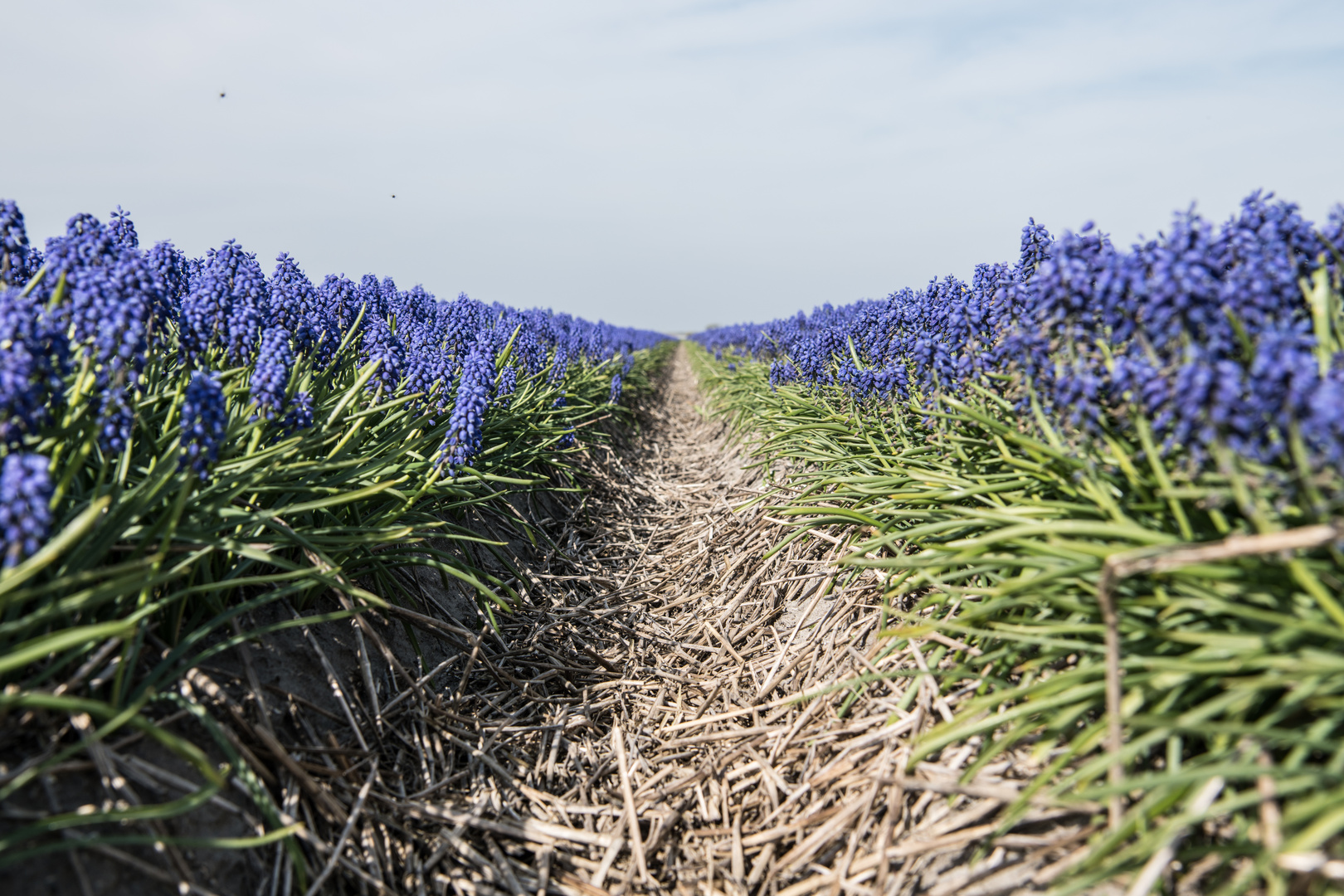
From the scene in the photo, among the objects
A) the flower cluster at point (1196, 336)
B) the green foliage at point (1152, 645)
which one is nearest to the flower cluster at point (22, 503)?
the green foliage at point (1152, 645)

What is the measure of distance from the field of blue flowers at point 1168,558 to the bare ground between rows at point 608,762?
222 millimetres

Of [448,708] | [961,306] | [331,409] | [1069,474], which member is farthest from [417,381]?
[1069,474]

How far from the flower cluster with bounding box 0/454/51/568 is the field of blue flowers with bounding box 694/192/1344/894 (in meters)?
2.74

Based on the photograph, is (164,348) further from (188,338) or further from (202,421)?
(202,421)

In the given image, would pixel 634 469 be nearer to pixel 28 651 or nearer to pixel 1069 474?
pixel 1069 474

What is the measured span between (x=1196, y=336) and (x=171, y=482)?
3564mm

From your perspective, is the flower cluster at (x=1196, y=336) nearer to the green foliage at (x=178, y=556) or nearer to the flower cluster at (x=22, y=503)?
the green foliage at (x=178, y=556)

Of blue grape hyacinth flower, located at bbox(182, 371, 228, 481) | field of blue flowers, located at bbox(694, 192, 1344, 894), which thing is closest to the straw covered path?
field of blue flowers, located at bbox(694, 192, 1344, 894)

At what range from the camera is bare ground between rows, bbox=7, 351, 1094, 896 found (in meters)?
2.43

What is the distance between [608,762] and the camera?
3768 mm

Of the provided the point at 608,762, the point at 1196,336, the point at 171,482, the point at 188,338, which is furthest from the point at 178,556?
the point at 1196,336

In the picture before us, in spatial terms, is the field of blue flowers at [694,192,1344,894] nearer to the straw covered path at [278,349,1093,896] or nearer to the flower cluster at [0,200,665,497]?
the straw covered path at [278,349,1093,896]

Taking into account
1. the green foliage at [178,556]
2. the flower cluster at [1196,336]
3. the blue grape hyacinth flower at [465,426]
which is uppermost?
Answer: the flower cluster at [1196,336]

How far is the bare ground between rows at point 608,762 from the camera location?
7.97 feet
